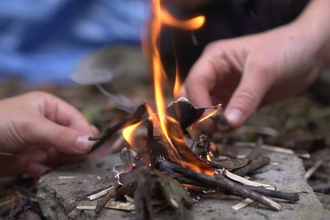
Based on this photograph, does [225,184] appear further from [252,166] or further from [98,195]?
[98,195]

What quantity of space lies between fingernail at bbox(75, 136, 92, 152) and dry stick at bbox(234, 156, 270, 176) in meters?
0.82

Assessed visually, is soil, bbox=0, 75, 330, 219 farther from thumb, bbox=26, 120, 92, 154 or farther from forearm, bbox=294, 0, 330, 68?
forearm, bbox=294, 0, 330, 68

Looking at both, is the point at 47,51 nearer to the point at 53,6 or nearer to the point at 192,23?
the point at 53,6

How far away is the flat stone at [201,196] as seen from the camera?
4.86ft

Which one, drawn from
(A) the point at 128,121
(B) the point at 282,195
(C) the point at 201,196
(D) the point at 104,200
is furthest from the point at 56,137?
(B) the point at 282,195

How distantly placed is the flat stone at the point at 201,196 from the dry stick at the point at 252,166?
29 mm

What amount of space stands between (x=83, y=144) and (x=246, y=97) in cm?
94

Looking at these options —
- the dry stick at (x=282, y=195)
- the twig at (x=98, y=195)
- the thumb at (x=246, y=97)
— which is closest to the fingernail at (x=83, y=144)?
the twig at (x=98, y=195)

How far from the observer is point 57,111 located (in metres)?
2.56

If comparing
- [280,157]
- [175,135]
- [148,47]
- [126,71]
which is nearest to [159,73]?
[148,47]

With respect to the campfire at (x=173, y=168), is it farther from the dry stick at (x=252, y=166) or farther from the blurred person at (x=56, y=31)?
the blurred person at (x=56, y=31)

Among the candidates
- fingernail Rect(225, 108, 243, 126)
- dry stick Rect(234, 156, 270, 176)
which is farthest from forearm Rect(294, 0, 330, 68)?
dry stick Rect(234, 156, 270, 176)

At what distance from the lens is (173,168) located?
5.35 feet

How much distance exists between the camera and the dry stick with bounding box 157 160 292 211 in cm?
149
